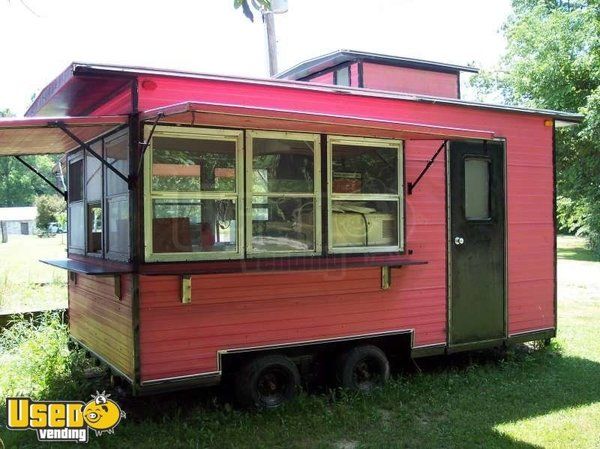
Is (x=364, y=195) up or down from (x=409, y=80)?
down

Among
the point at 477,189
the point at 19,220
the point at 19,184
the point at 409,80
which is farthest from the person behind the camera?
the point at 19,184

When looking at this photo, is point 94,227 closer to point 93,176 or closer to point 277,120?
point 93,176

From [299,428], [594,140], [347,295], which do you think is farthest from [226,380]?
[594,140]

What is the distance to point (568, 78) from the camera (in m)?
19.0

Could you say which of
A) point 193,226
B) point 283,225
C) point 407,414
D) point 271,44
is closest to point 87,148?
point 193,226

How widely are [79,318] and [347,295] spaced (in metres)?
2.80

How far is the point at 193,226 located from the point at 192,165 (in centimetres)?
48

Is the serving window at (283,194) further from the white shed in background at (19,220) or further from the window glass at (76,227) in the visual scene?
the white shed in background at (19,220)

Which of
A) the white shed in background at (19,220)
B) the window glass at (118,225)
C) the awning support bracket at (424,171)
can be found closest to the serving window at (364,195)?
the awning support bracket at (424,171)

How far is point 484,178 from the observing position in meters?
6.38

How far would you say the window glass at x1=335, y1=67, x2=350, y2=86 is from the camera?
7473 millimetres

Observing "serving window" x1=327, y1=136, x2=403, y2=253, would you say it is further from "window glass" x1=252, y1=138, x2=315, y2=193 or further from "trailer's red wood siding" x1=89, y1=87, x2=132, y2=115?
"trailer's red wood siding" x1=89, y1=87, x2=132, y2=115

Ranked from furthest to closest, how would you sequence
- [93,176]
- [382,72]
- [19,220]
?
1. [19,220]
2. [382,72]
3. [93,176]

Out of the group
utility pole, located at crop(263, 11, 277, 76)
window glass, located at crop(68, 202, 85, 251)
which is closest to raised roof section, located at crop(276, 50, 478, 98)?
utility pole, located at crop(263, 11, 277, 76)
